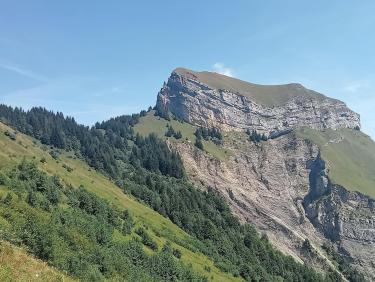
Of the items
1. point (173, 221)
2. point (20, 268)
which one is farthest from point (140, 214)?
point (20, 268)

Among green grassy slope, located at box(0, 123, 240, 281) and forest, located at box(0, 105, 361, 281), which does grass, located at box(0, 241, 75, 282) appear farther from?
green grassy slope, located at box(0, 123, 240, 281)

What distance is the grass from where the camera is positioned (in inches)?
1069

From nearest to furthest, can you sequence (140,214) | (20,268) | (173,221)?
(20,268)
(140,214)
(173,221)

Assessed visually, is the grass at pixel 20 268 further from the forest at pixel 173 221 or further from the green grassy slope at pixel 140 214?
the green grassy slope at pixel 140 214

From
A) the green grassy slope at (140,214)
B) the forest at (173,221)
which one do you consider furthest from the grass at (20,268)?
the green grassy slope at (140,214)

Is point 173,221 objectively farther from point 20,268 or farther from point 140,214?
point 20,268

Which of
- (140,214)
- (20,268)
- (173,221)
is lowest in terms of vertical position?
(173,221)

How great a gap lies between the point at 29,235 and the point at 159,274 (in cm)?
4116

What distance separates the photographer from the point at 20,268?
29344mm

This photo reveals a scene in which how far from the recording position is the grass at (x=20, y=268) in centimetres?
2716

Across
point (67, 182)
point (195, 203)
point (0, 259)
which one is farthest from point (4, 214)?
point (195, 203)

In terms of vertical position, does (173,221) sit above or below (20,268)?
below

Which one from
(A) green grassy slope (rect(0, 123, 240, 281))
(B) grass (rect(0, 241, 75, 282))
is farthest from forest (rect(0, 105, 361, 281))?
(B) grass (rect(0, 241, 75, 282))

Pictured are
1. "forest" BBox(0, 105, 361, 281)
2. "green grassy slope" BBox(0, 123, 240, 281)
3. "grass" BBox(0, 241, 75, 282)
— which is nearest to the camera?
"grass" BBox(0, 241, 75, 282)
